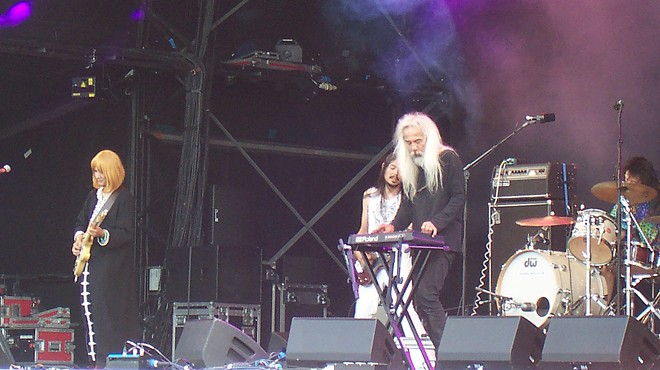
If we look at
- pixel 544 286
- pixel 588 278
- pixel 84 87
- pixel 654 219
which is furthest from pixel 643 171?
pixel 84 87

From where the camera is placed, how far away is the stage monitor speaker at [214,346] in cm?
629

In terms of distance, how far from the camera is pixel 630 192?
27.4ft

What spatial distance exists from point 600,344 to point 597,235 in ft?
12.2

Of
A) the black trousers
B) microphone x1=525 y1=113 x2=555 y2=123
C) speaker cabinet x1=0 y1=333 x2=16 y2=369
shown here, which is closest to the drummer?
microphone x1=525 y1=113 x2=555 y2=123

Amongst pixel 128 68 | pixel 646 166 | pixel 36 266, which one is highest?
pixel 128 68

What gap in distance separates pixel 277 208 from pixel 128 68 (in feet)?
6.57

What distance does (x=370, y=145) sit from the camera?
36.7 ft

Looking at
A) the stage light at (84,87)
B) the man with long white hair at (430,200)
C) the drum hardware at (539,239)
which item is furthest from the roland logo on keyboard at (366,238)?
the stage light at (84,87)

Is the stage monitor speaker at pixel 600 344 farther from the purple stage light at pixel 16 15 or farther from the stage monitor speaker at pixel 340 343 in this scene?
the purple stage light at pixel 16 15

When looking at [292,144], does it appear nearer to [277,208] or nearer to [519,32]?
[277,208]

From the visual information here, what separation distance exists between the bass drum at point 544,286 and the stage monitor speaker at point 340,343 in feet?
11.7

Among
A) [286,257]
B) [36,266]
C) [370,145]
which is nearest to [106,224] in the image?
[286,257]

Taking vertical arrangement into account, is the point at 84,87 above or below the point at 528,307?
above

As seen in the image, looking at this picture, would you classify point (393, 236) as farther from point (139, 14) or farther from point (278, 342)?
point (139, 14)
